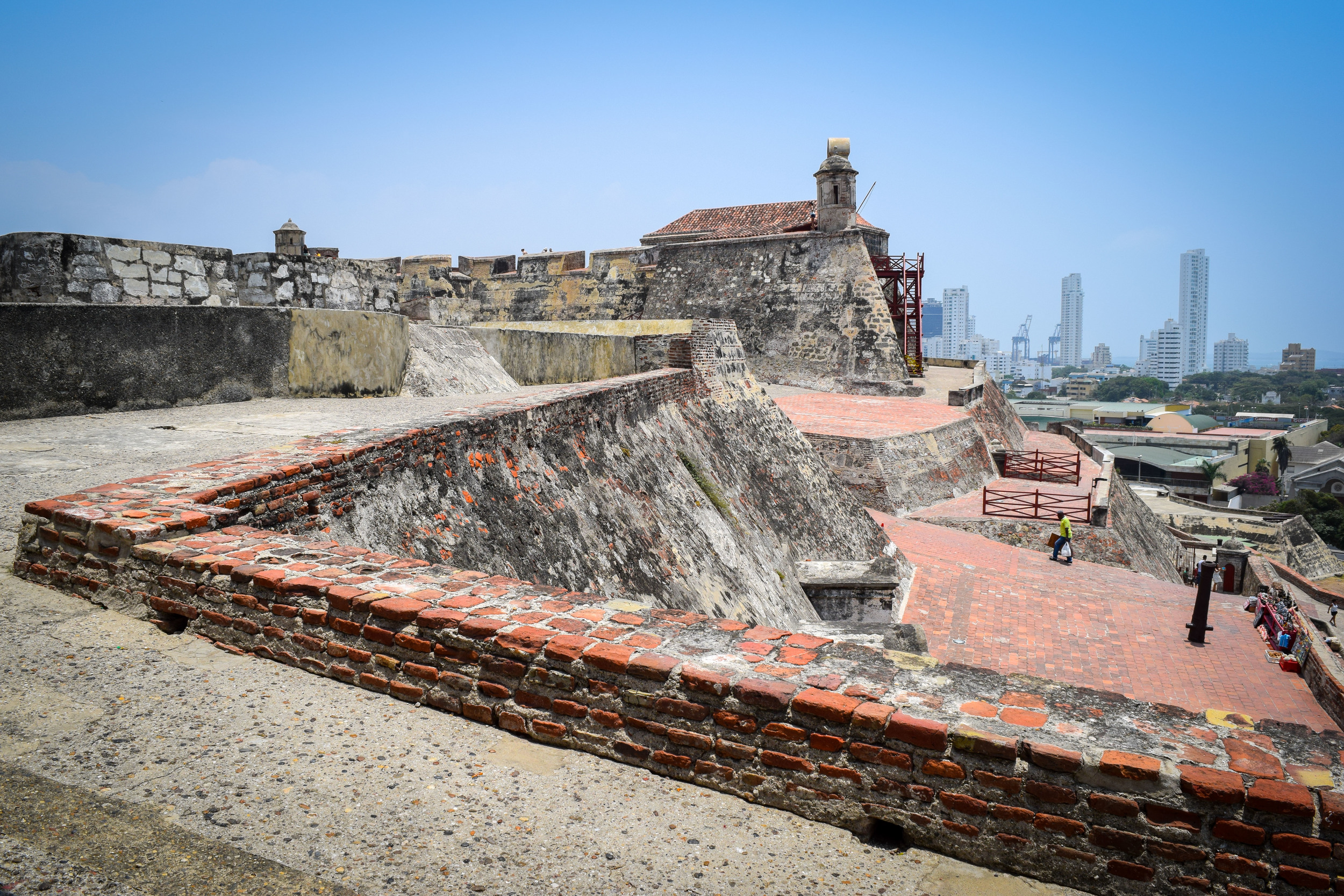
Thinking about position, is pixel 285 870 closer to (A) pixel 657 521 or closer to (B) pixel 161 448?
(B) pixel 161 448

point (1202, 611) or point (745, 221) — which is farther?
point (745, 221)

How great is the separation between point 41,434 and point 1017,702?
5732 millimetres

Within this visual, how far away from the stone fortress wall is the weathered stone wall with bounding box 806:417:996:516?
12106 millimetres

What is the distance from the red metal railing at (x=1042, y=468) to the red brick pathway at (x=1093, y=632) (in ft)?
19.3

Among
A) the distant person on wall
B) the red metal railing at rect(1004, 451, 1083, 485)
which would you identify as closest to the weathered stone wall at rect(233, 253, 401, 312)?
the distant person on wall

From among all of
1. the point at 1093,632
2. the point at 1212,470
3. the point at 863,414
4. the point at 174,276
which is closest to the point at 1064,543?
the point at 1093,632

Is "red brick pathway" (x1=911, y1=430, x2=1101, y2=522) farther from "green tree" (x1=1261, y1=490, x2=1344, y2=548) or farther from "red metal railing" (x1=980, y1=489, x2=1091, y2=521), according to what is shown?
"green tree" (x1=1261, y1=490, x2=1344, y2=548)

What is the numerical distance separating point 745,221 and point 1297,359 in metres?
207

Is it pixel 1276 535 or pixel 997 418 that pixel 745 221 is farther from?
pixel 1276 535

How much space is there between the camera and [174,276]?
22.2ft

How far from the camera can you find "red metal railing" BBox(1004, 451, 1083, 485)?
18.8 m

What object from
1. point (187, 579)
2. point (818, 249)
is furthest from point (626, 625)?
point (818, 249)

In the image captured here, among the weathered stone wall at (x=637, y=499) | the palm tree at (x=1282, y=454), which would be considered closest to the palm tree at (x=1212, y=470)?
the palm tree at (x=1282, y=454)

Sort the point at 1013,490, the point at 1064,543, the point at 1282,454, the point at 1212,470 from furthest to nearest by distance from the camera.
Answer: the point at 1282,454, the point at 1212,470, the point at 1013,490, the point at 1064,543
